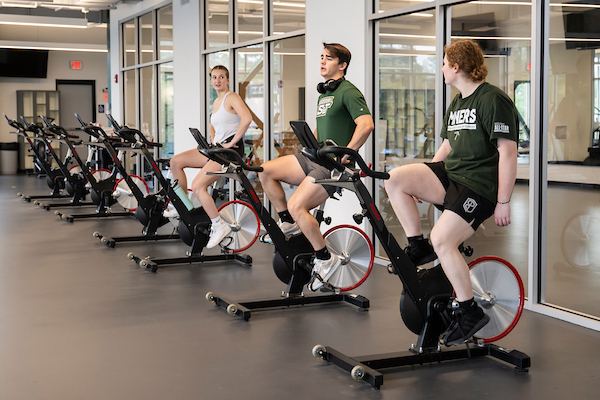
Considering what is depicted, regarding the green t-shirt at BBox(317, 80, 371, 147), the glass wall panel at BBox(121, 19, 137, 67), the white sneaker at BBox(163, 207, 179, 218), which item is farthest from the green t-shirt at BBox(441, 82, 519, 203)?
the glass wall panel at BBox(121, 19, 137, 67)

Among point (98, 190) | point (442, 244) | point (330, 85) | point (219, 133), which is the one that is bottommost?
point (98, 190)

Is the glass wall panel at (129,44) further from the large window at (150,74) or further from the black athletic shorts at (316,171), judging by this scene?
the black athletic shorts at (316,171)

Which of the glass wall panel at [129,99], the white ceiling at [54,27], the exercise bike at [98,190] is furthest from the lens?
the white ceiling at [54,27]

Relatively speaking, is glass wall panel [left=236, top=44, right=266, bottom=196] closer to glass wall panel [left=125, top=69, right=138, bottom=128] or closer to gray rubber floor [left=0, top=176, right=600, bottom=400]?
gray rubber floor [left=0, top=176, right=600, bottom=400]

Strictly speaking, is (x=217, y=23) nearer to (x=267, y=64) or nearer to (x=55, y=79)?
(x=267, y=64)

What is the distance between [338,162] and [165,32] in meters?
7.70

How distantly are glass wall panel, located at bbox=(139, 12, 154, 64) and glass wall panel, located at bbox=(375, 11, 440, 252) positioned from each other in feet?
19.7

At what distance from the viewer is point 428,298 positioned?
2.85 meters

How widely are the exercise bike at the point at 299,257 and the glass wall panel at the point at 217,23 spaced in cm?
424

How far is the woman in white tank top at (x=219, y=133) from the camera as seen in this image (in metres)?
5.04

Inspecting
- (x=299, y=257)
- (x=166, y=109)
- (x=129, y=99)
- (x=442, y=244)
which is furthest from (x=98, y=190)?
(x=442, y=244)

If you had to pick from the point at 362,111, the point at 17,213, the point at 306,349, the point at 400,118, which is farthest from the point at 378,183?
the point at 17,213

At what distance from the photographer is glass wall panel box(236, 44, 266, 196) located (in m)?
7.12

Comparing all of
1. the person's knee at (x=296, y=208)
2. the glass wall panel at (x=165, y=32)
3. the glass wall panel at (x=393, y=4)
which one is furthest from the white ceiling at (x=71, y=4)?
the person's knee at (x=296, y=208)
